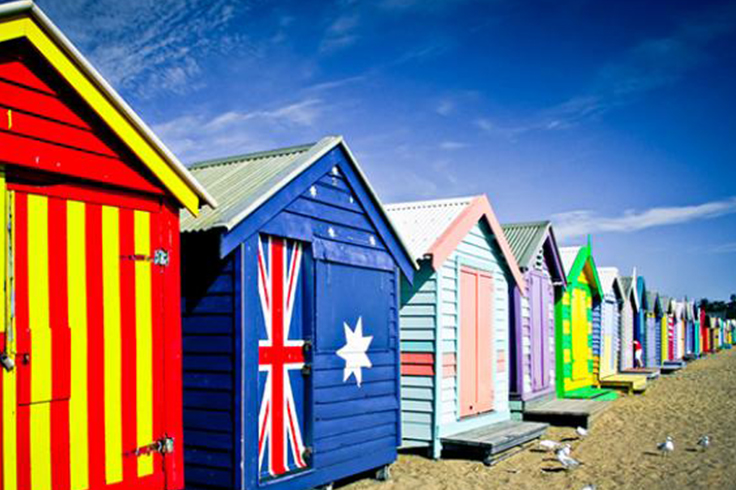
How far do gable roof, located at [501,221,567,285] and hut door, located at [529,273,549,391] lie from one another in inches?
23.5

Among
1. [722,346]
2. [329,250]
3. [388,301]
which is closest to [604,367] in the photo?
[388,301]

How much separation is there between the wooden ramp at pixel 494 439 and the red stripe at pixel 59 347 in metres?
6.26

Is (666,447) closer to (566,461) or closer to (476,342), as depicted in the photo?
(566,461)

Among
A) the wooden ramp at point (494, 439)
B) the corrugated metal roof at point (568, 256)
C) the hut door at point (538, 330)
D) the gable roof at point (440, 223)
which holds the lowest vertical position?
the wooden ramp at point (494, 439)

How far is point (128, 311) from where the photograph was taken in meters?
5.48

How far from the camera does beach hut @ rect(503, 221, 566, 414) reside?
1371 cm

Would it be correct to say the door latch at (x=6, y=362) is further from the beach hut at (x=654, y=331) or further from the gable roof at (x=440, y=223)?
the beach hut at (x=654, y=331)

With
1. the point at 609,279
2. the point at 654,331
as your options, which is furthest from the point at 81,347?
the point at 654,331

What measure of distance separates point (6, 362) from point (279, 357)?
9.64ft

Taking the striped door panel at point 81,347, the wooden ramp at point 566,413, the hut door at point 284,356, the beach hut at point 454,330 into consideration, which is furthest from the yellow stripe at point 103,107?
the wooden ramp at point 566,413

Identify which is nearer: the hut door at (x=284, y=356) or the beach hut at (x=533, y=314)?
the hut door at (x=284, y=356)

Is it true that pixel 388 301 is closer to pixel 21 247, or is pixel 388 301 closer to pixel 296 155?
pixel 296 155

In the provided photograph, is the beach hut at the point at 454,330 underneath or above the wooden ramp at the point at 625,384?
above

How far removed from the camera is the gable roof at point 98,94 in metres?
4.69
